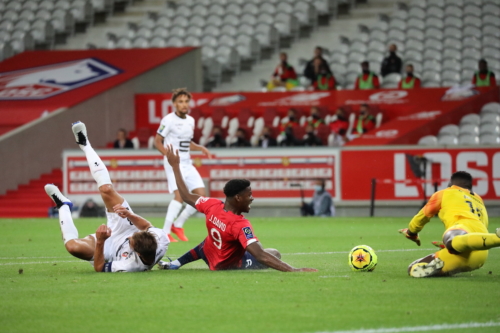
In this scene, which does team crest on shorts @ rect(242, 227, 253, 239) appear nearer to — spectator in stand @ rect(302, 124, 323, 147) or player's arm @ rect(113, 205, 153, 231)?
player's arm @ rect(113, 205, 153, 231)

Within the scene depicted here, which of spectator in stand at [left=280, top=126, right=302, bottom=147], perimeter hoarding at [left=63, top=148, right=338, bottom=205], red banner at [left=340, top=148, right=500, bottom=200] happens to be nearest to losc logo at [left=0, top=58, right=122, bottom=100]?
perimeter hoarding at [left=63, top=148, right=338, bottom=205]

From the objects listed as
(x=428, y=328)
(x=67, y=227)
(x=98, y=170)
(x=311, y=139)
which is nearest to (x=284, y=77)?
(x=311, y=139)

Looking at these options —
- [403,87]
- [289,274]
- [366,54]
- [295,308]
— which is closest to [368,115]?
[403,87]

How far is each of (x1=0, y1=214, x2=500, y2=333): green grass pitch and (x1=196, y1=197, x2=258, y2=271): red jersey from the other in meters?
0.20

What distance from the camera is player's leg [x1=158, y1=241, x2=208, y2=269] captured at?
8.54 m

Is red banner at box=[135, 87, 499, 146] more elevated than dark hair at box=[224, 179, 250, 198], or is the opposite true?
red banner at box=[135, 87, 499, 146]

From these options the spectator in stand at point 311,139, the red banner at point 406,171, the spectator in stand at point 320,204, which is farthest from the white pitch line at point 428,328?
the spectator in stand at point 311,139

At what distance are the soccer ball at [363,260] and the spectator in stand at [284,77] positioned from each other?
17236mm

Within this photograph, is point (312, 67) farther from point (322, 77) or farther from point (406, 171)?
point (406, 171)

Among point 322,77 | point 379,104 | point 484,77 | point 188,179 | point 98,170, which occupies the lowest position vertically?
point 188,179

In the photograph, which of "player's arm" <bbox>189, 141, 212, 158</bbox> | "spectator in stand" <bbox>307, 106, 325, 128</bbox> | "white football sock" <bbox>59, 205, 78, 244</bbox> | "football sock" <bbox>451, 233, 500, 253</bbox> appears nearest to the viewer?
"football sock" <bbox>451, 233, 500, 253</bbox>

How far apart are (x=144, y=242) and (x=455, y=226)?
9.29 ft

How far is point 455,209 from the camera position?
24.9 ft

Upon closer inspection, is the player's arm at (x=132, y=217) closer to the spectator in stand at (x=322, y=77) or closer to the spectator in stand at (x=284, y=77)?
the spectator in stand at (x=322, y=77)
